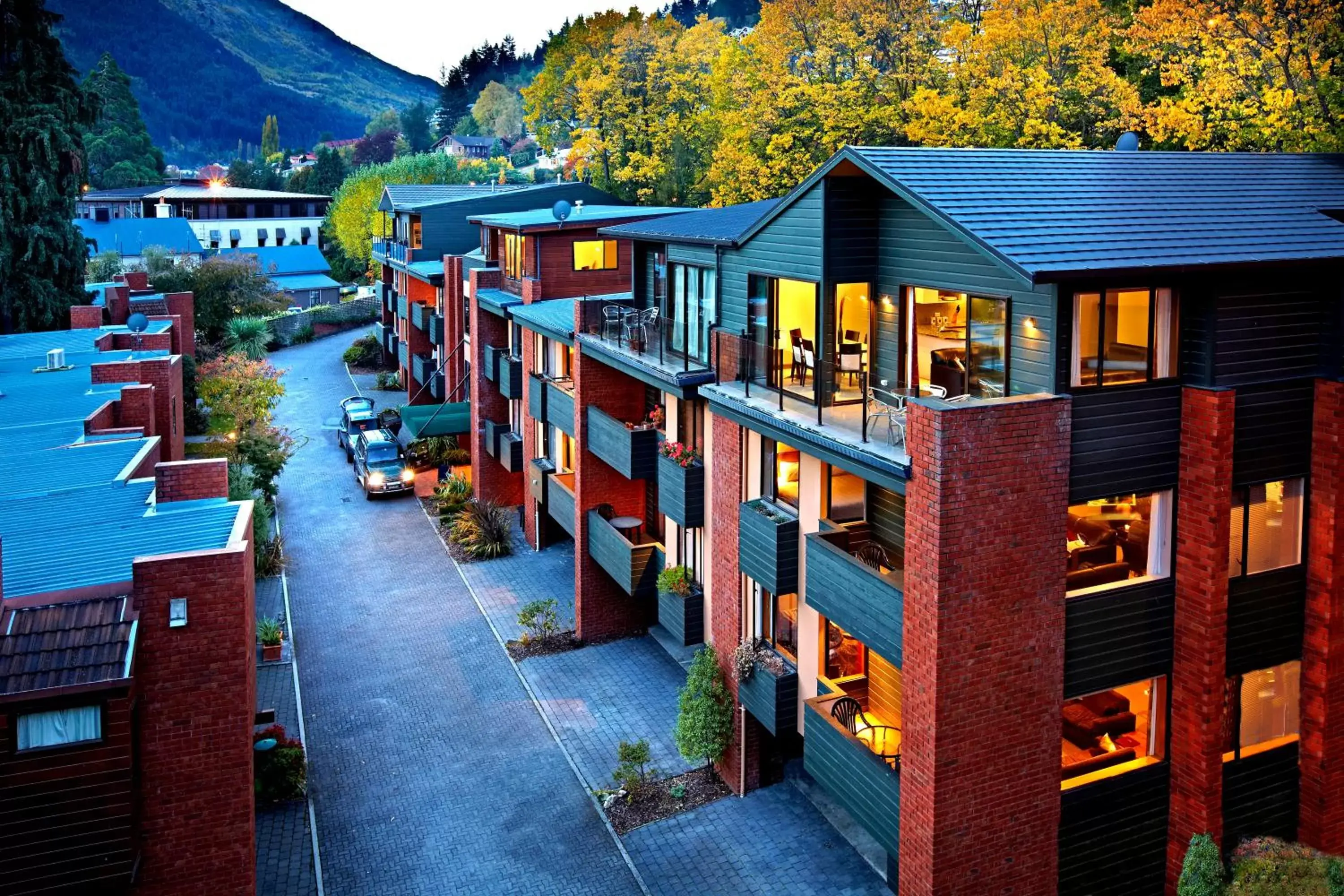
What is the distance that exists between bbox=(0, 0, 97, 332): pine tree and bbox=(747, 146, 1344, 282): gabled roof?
32217 millimetres

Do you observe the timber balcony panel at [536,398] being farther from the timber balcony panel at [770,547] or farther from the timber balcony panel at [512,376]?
the timber balcony panel at [770,547]

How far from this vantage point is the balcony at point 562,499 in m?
30.9

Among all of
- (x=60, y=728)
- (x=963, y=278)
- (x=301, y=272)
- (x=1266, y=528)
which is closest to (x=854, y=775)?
(x=1266, y=528)

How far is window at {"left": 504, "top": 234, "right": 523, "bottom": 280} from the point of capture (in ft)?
124

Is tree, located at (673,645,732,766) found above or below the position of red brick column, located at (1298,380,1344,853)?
below

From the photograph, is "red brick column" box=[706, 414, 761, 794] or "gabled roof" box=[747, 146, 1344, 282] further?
"red brick column" box=[706, 414, 761, 794]

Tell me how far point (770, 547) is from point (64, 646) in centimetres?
1100

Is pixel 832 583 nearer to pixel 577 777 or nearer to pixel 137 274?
pixel 577 777

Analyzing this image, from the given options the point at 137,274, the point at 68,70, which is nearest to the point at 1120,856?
the point at 68,70

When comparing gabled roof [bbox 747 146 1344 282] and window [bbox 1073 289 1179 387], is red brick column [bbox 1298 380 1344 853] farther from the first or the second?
window [bbox 1073 289 1179 387]

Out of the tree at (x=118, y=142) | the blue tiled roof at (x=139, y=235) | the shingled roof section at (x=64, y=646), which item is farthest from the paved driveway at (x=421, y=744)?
the tree at (x=118, y=142)

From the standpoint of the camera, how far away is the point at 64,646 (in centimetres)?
1348

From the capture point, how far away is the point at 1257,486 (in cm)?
1634

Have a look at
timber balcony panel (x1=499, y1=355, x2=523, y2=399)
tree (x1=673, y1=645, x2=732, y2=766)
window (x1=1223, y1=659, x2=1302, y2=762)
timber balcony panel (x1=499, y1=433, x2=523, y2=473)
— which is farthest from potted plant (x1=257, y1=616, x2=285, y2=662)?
window (x1=1223, y1=659, x2=1302, y2=762)
